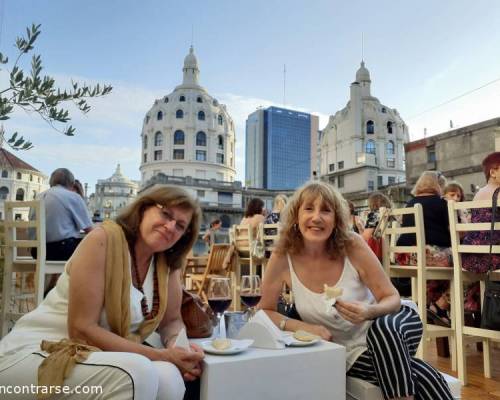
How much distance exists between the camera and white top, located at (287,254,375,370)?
159cm

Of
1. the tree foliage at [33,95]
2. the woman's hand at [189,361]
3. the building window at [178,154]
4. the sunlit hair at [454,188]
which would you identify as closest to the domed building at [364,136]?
the building window at [178,154]

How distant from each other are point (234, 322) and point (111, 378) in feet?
1.84

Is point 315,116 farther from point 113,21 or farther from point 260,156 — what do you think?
point 113,21

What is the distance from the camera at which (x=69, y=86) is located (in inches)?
85.4

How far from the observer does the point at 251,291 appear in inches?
69.9

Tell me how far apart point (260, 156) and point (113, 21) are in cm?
6814

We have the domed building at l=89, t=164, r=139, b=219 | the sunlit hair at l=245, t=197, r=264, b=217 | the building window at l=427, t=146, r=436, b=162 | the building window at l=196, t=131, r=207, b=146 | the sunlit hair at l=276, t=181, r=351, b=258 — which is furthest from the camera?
the domed building at l=89, t=164, r=139, b=219

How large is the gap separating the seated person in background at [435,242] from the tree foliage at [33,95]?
3.00m

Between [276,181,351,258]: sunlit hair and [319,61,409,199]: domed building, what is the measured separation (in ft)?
135

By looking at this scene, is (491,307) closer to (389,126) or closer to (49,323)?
(49,323)

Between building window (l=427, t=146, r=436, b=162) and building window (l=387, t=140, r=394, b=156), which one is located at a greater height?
building window (l=387, t=140, r=394, b=156)

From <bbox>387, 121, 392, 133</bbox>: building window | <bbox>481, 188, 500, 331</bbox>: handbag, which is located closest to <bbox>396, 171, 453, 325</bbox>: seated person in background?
<bbox>481, 188, 500, 331</bbox>: handbag

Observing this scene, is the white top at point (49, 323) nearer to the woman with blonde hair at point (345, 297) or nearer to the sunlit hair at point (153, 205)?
the sunlit hair at point (153, 205)

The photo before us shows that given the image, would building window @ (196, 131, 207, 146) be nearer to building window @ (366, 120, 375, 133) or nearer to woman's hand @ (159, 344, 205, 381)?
building window @ (366, 120, 375, 133)
